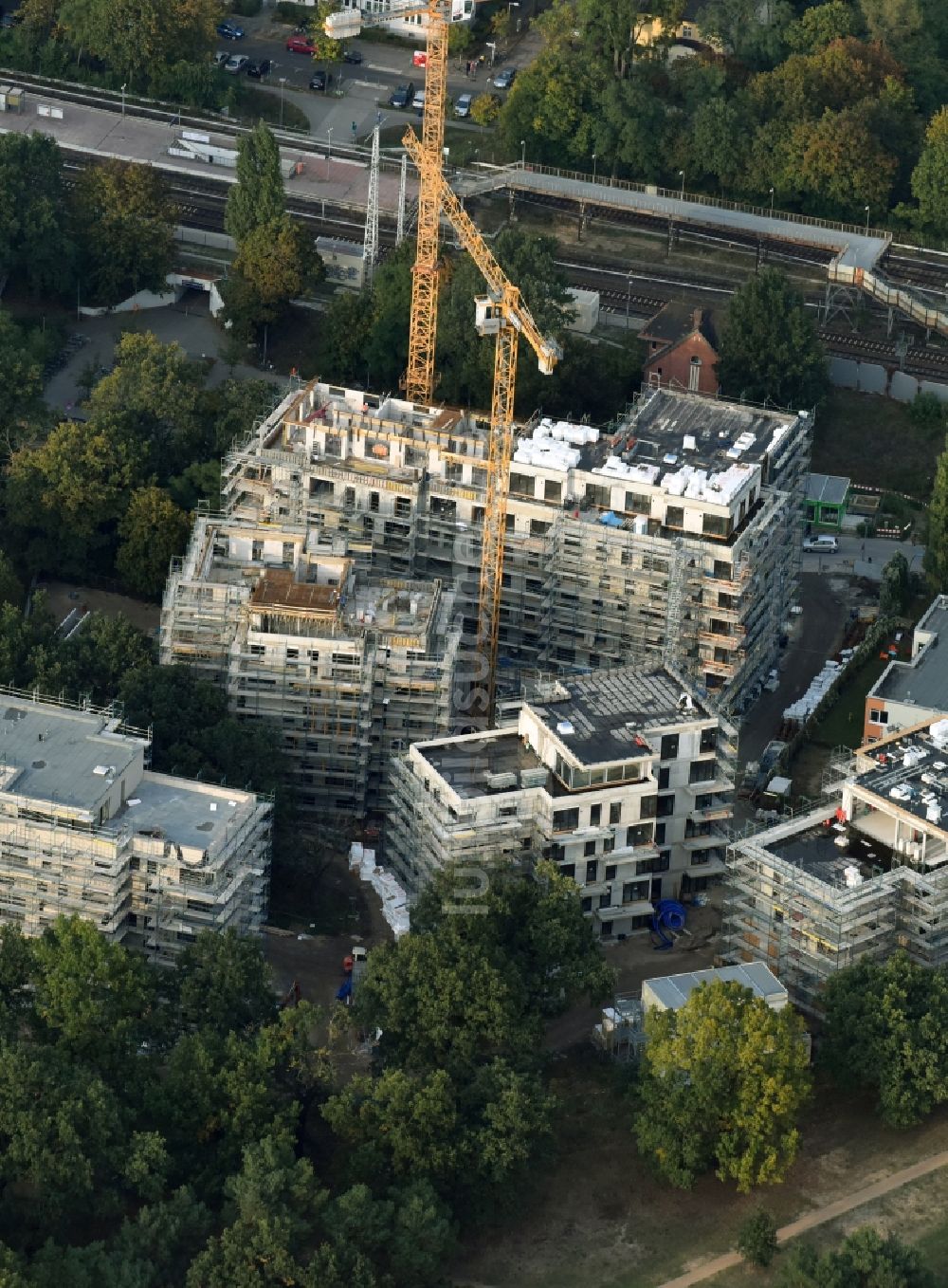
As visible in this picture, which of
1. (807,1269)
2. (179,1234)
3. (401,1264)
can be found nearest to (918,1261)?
(807,1269)

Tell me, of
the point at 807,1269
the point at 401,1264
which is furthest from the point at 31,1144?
the point at 807,1269

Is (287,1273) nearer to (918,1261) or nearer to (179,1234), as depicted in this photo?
(179,1234)

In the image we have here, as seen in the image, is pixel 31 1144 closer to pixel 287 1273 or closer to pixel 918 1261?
pixel 287 1273

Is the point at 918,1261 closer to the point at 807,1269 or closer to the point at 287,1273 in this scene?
the point at 807,1269

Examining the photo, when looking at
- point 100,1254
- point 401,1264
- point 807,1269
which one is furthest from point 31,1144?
point 807,1269
